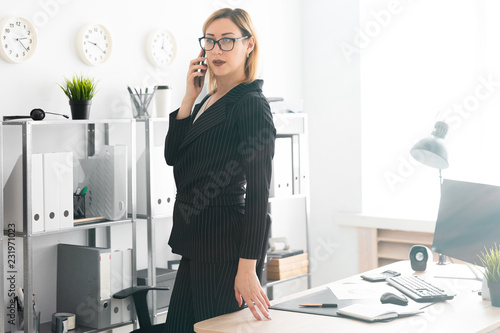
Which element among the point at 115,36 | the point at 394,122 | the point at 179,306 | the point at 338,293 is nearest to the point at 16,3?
the point at 115,36

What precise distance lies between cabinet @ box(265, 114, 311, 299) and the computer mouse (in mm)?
1435

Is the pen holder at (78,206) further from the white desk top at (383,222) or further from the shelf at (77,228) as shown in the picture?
the white desk top at (383,222)

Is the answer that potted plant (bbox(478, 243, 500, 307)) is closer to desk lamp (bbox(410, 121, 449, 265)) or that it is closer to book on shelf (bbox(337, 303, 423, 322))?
book on shelf (bbox(337, 303, 423, 322))

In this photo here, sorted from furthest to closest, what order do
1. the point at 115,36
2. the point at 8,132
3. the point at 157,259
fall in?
the point at 157,259, the point at 115,36, the point at 8,132

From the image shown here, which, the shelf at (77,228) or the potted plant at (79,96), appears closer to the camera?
the shelf at (77,228)

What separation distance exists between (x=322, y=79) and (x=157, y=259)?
67.6 inches

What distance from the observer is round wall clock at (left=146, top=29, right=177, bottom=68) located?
3275mm

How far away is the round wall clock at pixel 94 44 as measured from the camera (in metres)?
2.96

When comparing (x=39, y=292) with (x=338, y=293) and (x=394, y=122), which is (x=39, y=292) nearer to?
→ (x=338, y=293)

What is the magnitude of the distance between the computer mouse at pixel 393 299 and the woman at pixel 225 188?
445mm

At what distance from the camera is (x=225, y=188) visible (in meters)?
1.88

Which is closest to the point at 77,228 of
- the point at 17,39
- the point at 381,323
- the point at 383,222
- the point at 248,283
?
the point at 17,39

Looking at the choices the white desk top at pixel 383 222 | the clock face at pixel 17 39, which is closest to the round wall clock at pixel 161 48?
the clock face at pixel 17 39

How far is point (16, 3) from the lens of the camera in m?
2.72
